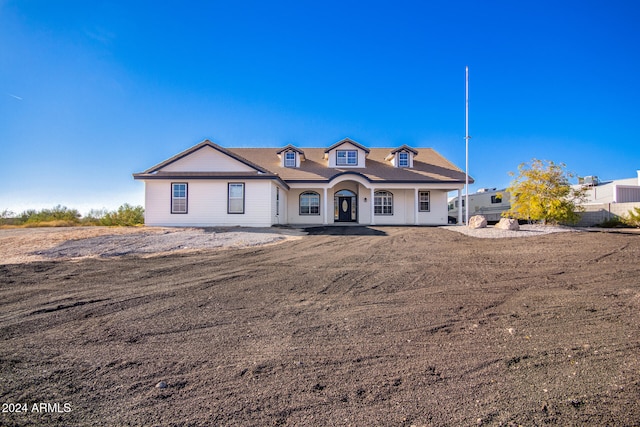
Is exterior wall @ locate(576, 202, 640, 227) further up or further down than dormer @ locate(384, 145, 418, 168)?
further down

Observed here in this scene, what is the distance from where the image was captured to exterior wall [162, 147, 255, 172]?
58.5 ft

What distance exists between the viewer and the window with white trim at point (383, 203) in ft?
71.9

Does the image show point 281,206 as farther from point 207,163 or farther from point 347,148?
point 347,148

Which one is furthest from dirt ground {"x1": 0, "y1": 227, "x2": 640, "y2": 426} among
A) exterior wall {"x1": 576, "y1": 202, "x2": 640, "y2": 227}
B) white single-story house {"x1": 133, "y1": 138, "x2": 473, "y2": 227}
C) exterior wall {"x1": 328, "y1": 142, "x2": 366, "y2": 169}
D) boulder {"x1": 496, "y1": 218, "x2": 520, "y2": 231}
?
exterior wall {"x1": 328, "y1": 142, "x2": 366, "y2": 169}

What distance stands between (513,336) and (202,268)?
21.0 feet

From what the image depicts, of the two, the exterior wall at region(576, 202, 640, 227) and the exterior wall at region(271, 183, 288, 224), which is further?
the exterior wall at region(576, 202, 640, 227)

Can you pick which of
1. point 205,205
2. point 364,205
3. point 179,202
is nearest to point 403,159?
point 364,205

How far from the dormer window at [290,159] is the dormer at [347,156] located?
7.33 ft

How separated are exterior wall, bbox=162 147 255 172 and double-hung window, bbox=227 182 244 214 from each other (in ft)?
2.91

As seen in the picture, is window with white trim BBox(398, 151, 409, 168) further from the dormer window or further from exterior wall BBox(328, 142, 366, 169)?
the dormer window

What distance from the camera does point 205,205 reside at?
57.7ft

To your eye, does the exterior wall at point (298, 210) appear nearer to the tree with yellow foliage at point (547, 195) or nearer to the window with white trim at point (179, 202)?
the window with white trim at point (179, 202)

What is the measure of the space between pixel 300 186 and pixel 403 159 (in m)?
7.73

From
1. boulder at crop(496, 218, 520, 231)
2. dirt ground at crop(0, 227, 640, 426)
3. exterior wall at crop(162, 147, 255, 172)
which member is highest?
exterior wall at crop(162, 147, 255, 172)
